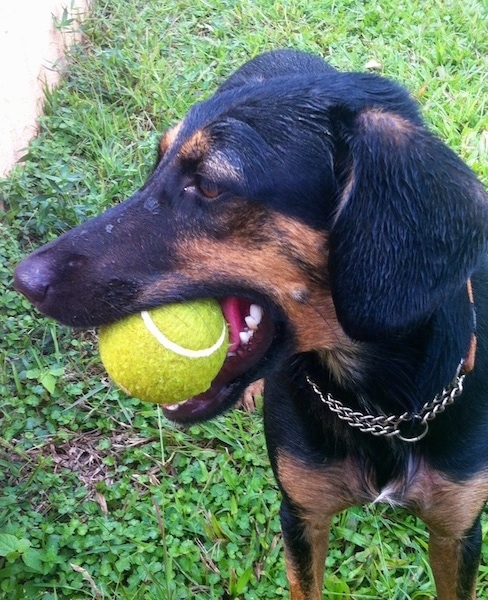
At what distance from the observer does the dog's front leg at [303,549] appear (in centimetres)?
274

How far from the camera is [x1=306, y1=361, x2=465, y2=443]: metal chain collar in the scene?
240 centimetres

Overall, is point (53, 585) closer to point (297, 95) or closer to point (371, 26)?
point (297, 95)

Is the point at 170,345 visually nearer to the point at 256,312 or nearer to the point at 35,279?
the point at 256,312

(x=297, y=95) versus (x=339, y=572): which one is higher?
(x=297, y=95)

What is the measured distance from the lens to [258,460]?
3531 mm

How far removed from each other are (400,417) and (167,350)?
2.58ft

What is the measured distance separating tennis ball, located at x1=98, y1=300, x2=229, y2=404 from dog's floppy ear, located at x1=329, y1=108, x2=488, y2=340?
372 mm

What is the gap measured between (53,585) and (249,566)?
2.50 ft

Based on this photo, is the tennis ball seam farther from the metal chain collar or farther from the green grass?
the green grass

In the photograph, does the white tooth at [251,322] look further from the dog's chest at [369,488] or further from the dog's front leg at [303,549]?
the dog's front leg at [303,549]

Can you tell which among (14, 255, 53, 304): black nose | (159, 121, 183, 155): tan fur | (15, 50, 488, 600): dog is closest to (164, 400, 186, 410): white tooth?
(15, 50, 488, 600): dog

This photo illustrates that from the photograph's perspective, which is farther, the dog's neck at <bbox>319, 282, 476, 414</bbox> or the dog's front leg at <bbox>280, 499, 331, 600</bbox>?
the dog's front leg at <bbox>280, 499, 331, 600</bbox>

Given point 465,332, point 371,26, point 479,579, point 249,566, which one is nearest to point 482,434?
point 465,332

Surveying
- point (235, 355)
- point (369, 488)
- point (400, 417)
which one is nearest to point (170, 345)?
point (235, 355)
